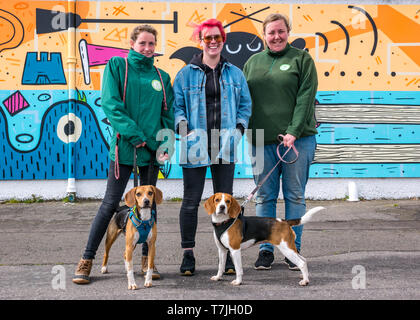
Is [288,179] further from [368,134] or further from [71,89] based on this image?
[71,89]

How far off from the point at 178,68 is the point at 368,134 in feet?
13.3

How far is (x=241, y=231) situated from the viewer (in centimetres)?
391

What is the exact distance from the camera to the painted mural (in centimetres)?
895

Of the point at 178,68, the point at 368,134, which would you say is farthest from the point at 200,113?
the point at 368,134

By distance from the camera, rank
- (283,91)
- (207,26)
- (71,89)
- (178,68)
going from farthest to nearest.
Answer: (178,68)
(71,89)
(283,91)
(207,26)

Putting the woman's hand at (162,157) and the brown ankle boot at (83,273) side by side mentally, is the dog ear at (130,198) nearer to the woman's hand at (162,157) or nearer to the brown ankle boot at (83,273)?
the woman's hand at (162,157)

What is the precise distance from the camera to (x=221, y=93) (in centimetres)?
414

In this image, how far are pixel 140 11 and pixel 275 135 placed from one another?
5.78m

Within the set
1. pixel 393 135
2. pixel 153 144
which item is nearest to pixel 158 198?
pixel 153 144

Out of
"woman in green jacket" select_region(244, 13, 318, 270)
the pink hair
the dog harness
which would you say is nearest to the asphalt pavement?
the dog harness

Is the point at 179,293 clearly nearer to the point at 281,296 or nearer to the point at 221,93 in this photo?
the point at 281,296

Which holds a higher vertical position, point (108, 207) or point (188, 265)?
point (108, 207)

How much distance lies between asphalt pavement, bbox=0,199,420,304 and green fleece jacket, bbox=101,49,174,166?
1.14m

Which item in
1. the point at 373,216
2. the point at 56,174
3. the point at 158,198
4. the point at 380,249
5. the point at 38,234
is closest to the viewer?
the point at 158,198
